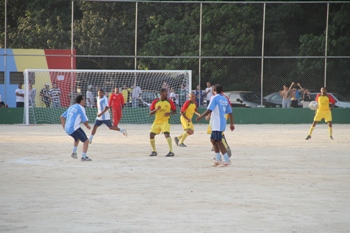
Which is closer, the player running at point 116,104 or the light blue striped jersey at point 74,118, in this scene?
the light blue striped jersey at point 74,118

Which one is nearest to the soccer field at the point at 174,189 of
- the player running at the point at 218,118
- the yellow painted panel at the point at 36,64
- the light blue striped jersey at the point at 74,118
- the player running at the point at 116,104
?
the player running at the point at 218,118

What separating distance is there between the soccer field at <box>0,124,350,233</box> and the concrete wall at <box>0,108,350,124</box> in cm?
1154

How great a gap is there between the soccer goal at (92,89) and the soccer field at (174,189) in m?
11.5

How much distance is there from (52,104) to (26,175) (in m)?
19.8

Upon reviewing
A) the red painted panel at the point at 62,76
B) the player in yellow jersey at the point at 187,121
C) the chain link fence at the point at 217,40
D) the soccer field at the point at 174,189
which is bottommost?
the soccer field at the point at 174,189

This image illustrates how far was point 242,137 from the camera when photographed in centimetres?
2595

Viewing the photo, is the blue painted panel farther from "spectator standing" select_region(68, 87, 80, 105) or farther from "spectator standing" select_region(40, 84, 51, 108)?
"spectator standing" select_region(68, 87, 80, 105)

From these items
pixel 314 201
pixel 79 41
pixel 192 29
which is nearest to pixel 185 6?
pixel 192 29

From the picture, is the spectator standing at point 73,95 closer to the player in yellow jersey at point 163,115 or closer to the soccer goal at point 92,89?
the soccer goal at point 92,89

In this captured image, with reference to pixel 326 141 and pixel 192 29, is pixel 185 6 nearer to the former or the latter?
pixel 192 29

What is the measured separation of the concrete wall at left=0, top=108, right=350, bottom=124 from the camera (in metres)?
33.9

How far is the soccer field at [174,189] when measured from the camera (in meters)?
9.62

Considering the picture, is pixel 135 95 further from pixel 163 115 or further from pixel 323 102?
pixel 163 115

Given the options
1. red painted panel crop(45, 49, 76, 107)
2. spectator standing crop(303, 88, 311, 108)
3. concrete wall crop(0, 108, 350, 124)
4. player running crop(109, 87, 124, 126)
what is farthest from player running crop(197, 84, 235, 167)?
spectator standing crop(303, 88, 311, 108)
